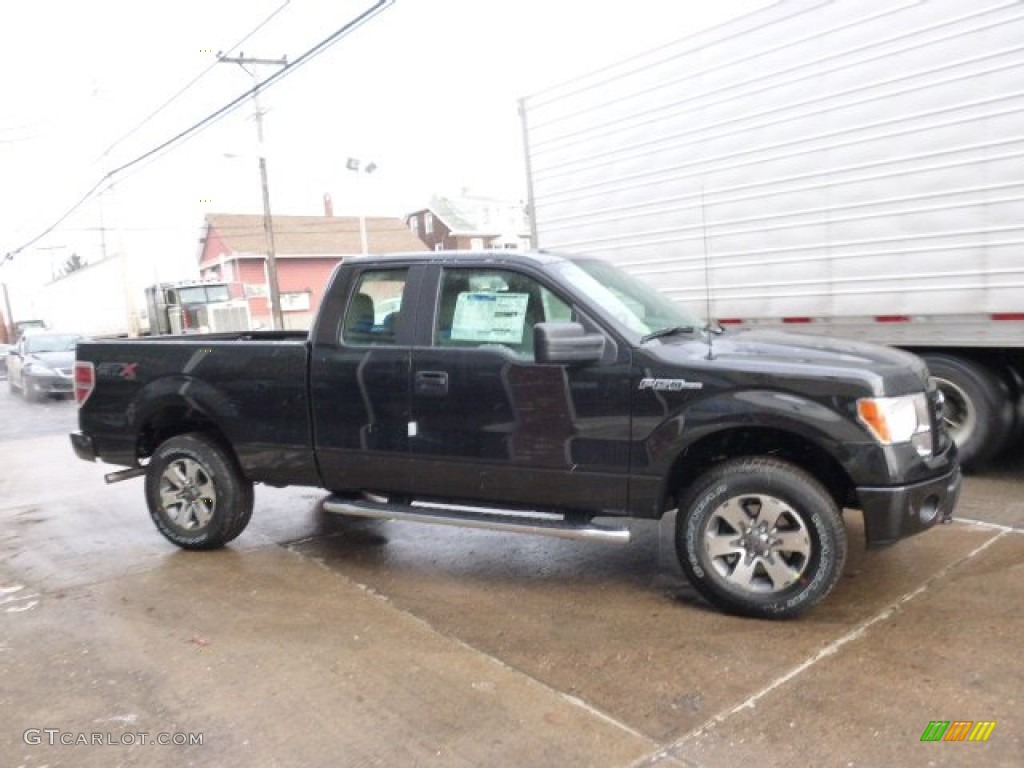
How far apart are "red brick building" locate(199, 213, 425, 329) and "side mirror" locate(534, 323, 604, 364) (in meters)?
35.2

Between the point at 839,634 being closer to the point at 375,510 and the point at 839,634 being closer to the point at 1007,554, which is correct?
the point at 1007,554

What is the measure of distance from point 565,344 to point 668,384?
1.79 ft

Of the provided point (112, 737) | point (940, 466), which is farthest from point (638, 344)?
point (112, 737)

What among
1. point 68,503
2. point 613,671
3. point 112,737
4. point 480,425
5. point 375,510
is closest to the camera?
point 112,737

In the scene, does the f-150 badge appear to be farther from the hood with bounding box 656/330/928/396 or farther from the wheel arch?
the wheel arch

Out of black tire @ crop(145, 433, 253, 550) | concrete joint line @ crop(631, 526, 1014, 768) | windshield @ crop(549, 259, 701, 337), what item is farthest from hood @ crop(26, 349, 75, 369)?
concrete joint line @ crop(631, 526, 1014, 768)

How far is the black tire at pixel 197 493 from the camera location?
523 centimetres

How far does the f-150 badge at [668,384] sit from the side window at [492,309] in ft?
1.86

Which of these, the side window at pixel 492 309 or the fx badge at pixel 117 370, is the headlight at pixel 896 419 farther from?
the fx badge at pixel 117 370

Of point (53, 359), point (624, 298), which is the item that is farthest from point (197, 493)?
point (53, 359)

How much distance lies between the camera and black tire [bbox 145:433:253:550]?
523 cm

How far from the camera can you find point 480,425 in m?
4.36

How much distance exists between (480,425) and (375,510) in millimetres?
878

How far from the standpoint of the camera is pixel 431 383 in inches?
175
